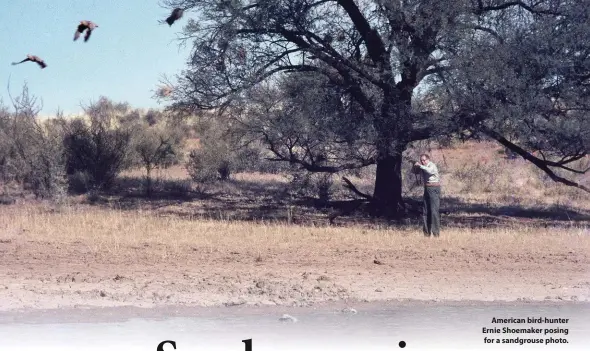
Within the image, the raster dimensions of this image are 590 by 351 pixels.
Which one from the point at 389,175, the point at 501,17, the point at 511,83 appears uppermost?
the point at 501,17

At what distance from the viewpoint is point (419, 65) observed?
18.4m

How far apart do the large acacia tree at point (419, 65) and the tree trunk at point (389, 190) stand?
0.03 m

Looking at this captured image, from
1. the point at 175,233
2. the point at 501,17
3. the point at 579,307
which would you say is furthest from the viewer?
the point at 501,17

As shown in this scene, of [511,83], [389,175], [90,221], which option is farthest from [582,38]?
[90,221]

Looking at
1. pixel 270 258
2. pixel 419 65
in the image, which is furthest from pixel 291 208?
pixel 270 258

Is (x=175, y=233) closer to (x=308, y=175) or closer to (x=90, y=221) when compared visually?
(x=90, y=221)

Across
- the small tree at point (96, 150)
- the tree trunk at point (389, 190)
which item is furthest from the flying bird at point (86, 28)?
the small tree at point (96, 150)

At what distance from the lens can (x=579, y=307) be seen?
1077 centimetres

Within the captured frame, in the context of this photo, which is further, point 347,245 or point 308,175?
point 308,175

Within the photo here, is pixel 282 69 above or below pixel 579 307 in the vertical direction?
above

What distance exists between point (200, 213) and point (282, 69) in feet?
13.2

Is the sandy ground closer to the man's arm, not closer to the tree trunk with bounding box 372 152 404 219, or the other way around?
the man's arm

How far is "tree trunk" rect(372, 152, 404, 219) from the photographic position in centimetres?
2091

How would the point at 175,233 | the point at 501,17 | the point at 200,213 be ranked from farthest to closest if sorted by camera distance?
the point at 200,213, the point at 501,17, the point at 175,233
